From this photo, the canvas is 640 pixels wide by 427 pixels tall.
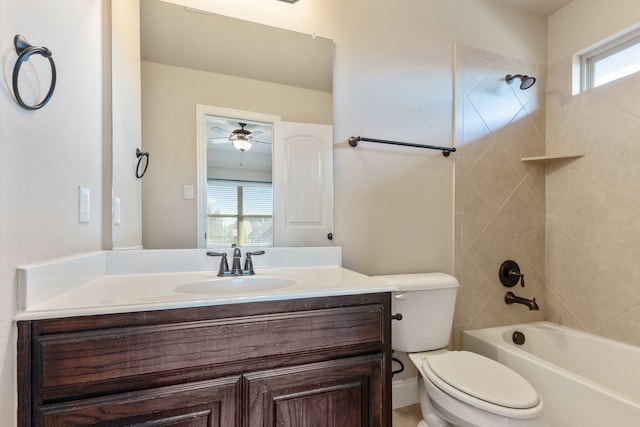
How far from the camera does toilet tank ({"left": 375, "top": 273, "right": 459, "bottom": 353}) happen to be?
152 centimetres

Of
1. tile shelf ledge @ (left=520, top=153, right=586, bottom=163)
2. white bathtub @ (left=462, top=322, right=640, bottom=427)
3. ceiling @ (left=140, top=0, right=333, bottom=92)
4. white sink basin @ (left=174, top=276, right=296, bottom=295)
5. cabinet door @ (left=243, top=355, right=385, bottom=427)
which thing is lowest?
white bathtub @ (left=462, top=322, right=640, bottom=427)

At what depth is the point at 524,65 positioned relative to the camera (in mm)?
2162

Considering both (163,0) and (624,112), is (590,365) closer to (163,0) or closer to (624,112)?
(624,112)

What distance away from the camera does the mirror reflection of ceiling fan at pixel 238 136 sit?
1.42 m

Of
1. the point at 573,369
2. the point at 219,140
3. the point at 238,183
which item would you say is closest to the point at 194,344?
the point at 238,183

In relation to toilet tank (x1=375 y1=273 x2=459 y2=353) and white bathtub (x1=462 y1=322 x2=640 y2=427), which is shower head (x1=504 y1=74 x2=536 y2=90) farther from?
white bathtub (x1=462 y1=322 x2=640 y2=427)

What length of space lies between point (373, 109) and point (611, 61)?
5.40ft

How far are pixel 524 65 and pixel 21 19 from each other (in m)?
2.67

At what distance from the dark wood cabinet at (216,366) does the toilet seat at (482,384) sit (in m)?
0.31

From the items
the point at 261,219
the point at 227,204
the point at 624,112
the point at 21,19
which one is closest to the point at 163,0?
the point at 21,19

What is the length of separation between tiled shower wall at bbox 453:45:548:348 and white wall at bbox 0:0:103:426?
1900mm

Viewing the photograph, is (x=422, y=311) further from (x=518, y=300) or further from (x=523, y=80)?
(x=523, y=80)

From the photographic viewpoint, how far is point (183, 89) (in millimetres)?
1365

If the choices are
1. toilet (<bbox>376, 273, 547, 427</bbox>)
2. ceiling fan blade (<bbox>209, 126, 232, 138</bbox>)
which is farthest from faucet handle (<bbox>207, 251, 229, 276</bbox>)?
toilet (<bbox>376, 273, 547, 427</bbox>)
